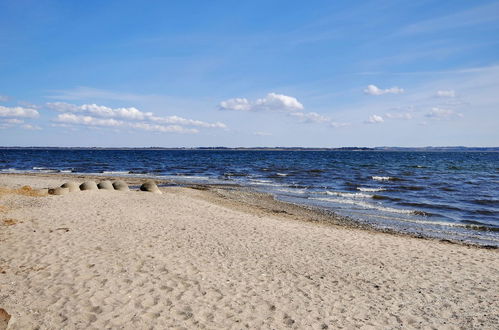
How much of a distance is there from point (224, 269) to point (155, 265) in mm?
1726

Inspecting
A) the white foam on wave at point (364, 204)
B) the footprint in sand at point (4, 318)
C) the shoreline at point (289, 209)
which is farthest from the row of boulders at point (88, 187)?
the footprint in sand at point (4, 318)

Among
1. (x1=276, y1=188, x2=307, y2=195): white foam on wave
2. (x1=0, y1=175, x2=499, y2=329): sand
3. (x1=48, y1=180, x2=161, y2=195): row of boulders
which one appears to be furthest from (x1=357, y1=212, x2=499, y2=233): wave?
(x1=48, y1=180, x2=161, y2=195): row of boulders

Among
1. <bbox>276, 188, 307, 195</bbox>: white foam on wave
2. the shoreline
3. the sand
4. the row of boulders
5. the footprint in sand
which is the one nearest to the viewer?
the footprint in sand

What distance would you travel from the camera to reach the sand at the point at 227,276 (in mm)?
6871

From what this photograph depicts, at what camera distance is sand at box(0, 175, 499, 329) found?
6.87 metres

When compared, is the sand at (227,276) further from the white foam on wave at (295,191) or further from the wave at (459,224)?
the white foam on wave at (295,191)

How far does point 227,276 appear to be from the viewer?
8.90 meters

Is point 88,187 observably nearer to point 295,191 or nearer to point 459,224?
point 295,191

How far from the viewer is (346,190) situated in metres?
30.0

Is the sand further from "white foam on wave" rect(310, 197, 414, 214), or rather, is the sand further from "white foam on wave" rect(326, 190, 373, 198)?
"white foam on wave" rect(326, 190, 373, 198)

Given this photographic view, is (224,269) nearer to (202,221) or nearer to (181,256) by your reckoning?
(181,256)

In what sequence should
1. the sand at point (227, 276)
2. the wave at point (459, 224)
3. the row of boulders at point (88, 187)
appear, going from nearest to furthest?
the sand at point (227, 276)
the wave at point (459, 224)
the row of boulders at point (88, 187)

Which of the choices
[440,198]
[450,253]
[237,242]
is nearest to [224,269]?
[237,242]

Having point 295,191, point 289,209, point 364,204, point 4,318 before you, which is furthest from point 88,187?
point 4,318
